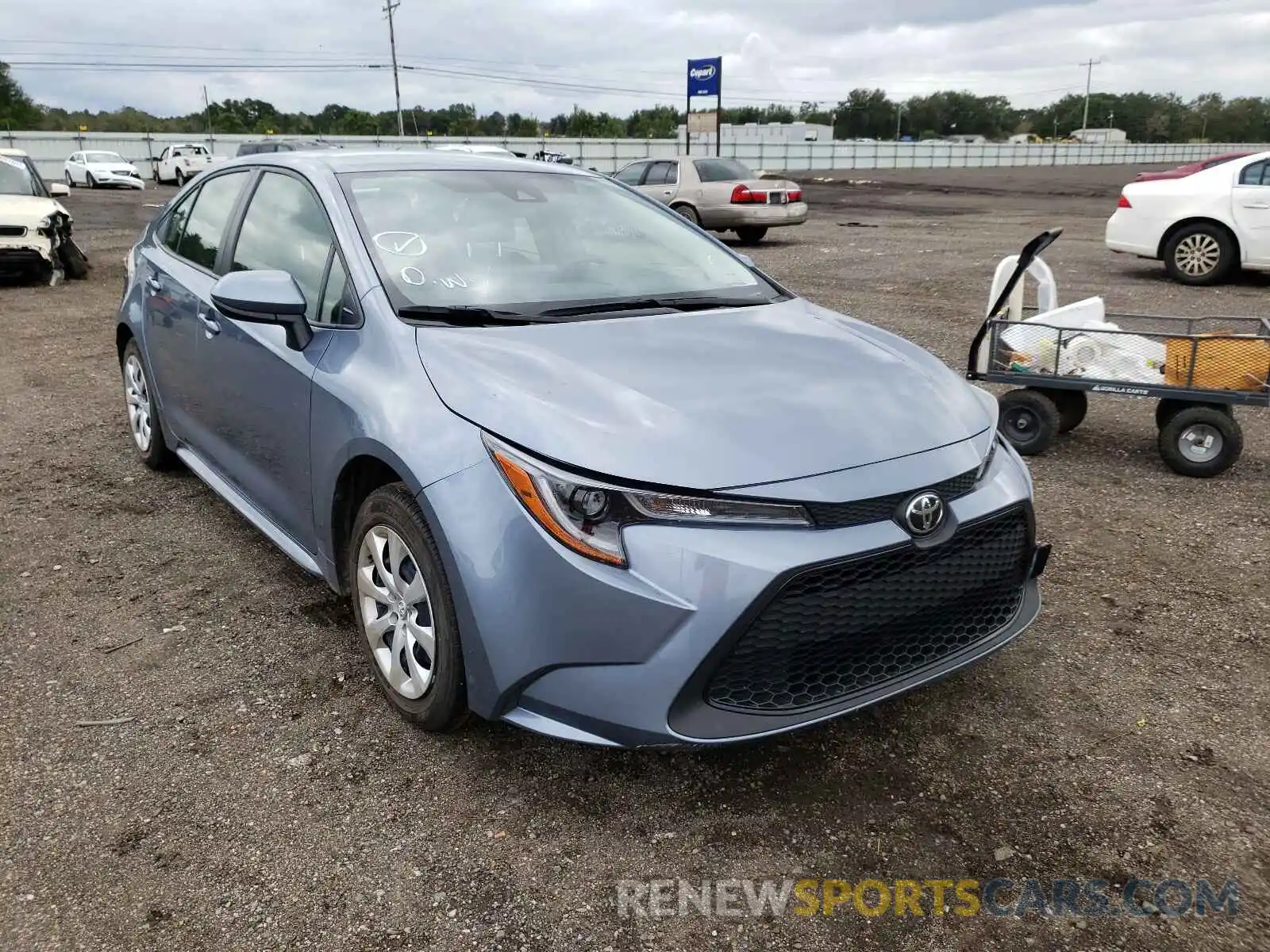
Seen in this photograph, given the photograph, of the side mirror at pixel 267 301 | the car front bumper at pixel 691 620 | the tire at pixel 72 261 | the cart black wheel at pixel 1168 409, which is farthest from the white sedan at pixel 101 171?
the car front bumper at pixel 691 620

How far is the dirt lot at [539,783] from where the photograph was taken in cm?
229

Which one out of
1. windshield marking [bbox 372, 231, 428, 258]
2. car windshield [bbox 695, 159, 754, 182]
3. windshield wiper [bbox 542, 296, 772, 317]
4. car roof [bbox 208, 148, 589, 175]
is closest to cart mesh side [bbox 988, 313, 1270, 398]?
windshield wiper [bbox 542, 296, 772, 317]

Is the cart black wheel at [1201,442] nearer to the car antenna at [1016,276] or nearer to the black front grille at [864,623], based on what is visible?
the car antenna at [1016,276]

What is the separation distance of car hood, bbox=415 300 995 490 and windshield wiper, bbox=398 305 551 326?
0.23ft

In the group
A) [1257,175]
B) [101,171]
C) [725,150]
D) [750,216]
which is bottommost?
[750,216]

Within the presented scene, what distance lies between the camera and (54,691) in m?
3.25

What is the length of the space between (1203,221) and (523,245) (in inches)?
423

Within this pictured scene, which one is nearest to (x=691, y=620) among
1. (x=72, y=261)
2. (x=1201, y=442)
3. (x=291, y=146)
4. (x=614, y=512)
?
(x=614, y=512)

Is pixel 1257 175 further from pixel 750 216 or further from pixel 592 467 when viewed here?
pixel 592 467

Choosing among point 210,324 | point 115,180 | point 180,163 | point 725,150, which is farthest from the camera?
point 725,150

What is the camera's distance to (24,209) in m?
12.2

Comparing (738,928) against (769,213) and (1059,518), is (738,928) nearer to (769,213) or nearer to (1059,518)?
(1059,518)

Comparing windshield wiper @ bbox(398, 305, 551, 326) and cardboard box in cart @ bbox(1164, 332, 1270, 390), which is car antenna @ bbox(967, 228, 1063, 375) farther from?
windshield wiper @ bbox(398, 305, 551, 326)

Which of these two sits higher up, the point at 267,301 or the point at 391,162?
the point at 391,162
